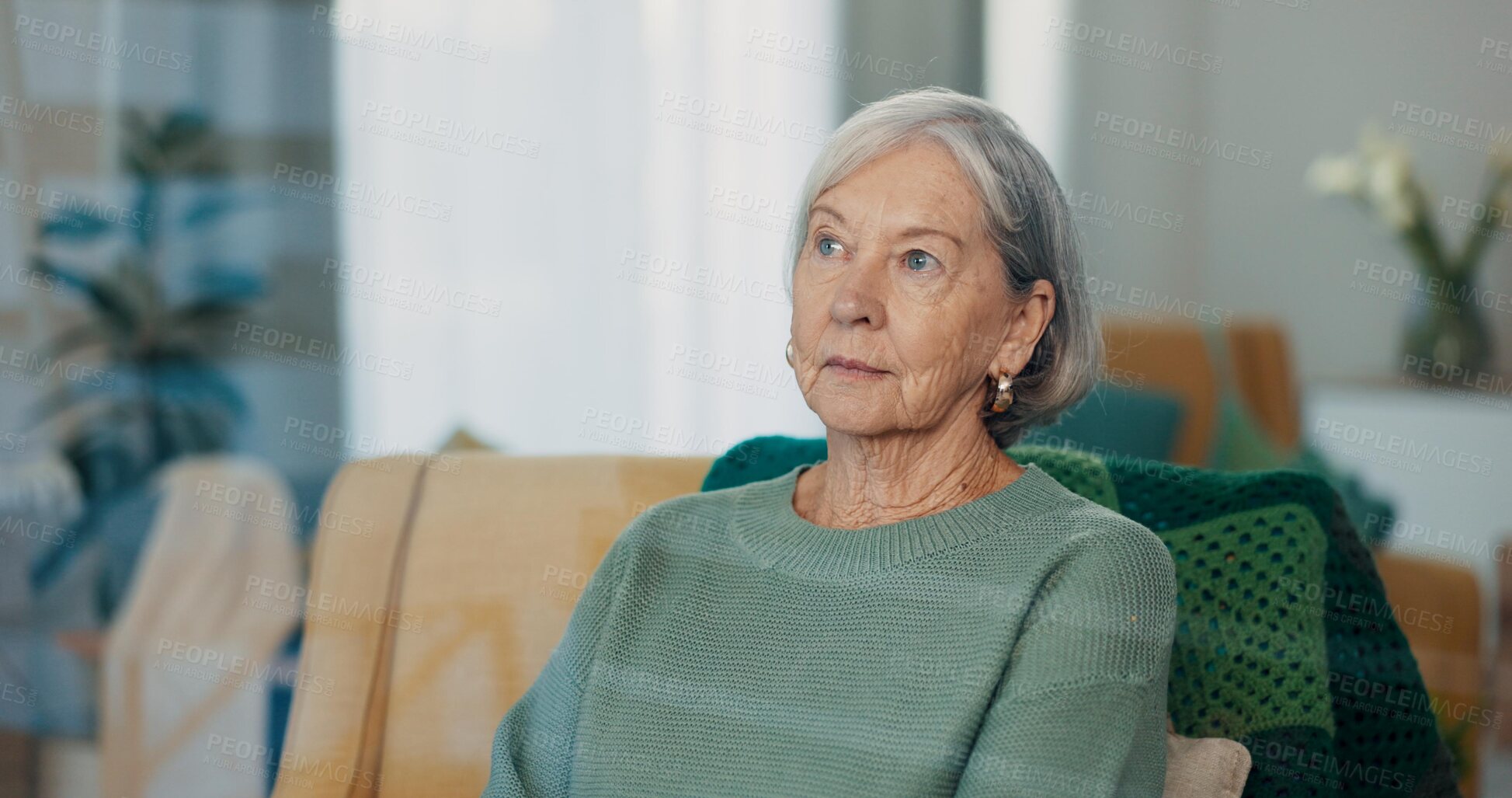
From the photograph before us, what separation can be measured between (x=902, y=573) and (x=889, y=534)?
0.06 m

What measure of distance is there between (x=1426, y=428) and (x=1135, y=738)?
1.30 meters

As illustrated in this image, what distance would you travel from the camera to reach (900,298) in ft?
4.17

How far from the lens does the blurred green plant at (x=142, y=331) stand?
8.93 ft

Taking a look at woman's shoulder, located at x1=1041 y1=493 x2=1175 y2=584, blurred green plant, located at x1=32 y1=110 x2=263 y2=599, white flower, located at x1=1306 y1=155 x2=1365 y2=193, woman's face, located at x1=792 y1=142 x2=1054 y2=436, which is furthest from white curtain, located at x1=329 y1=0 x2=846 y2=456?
woman's shoulder, located at x1=1041 y1=493 x2=1175 y2=584

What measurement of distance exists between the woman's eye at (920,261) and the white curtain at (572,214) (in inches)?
59.1

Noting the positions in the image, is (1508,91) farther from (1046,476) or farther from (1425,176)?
(1046,476)

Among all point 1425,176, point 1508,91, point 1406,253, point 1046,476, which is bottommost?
point 1046,476

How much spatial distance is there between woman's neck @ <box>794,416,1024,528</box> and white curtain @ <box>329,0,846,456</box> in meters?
1.42

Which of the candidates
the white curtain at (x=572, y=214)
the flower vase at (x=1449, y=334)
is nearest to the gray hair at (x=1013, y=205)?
the flower vase at (x=1449, y=334)

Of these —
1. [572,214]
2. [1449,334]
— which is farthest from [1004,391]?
[572,214]

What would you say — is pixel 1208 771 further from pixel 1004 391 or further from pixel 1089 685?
pixel 1004 391

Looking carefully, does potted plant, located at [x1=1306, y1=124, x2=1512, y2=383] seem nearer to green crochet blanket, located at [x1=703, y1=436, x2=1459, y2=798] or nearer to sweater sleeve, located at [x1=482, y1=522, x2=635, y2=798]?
green crochet blanket, located at [x1=703, y1=436, x2=1459, y2=798]

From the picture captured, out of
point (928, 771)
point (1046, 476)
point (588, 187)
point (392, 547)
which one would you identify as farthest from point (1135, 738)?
point (588, 187)

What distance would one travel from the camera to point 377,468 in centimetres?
175
